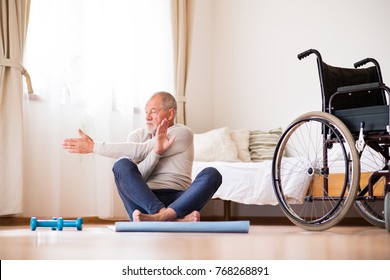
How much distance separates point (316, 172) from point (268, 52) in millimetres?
2321

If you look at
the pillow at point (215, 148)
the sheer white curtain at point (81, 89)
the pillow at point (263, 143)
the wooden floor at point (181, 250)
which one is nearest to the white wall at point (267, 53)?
the pillow at point (263, 143)

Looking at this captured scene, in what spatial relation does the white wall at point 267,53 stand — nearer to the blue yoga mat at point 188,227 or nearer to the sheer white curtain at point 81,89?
the sheer white curtain at point 81,89

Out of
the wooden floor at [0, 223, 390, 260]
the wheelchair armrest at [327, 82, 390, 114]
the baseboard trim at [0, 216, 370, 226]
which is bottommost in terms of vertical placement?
the baseboard trim at [0, 216, 370, 226]

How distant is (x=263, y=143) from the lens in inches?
→ 197

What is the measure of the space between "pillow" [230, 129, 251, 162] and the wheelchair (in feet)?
2.34

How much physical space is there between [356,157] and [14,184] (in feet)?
6.89

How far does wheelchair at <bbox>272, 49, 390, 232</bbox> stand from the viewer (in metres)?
2.87

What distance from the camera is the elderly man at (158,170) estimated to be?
2.85 metres

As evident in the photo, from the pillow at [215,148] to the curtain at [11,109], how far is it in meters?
1.46

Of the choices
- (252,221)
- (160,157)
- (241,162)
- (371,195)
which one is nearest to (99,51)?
(241,162)

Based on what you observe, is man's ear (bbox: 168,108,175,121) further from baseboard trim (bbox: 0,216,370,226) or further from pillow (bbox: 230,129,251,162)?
pillow (bbox: 230,129,251,162)

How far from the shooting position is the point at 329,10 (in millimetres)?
4969

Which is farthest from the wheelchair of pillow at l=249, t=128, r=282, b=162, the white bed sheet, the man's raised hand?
the man's raised hand
